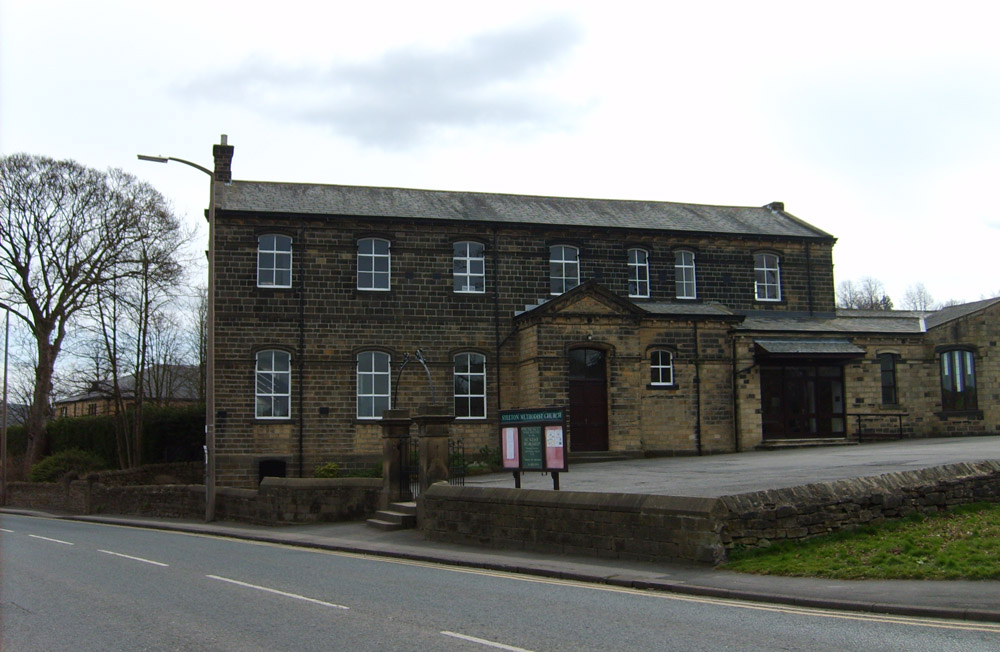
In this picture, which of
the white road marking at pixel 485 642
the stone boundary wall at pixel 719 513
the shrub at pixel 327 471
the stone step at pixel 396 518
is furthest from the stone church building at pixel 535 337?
the white road marking at pixel 485 642

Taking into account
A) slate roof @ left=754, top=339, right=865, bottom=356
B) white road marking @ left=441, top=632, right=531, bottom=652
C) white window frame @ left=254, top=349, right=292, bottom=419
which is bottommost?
white road marking @ left=441, top=632, right=531, bottom=652

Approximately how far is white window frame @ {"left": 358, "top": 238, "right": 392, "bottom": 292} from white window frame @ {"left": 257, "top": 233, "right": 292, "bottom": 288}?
7.76 ft

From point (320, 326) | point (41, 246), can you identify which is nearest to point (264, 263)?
point (320, 326)

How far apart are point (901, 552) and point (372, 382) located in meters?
21.4

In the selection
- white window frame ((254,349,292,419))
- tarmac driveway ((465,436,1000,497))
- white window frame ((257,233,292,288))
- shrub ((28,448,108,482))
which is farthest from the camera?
shrub ((28,448,108,482))

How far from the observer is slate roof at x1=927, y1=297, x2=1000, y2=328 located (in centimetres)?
3403

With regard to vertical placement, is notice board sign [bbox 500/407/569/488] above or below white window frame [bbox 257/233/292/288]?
below

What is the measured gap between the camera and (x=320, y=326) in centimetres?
3094

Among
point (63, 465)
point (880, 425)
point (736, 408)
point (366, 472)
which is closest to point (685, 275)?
point (736, 408)

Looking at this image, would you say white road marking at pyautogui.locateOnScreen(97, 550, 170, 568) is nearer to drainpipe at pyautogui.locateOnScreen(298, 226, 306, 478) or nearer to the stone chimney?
drainpipe at pyautogui.locateOnScreen(298, 226, 306, 478)

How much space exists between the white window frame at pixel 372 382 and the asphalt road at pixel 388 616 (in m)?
15.6

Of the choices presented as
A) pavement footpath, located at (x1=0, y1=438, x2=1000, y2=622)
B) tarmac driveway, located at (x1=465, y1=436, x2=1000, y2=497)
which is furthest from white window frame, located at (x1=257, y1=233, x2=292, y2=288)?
tarmac driveway, located at (x1=465, y1=436, x2=1000, y2=497)

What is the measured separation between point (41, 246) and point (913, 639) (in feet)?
126

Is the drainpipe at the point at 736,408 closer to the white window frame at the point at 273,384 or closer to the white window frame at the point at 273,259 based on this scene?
the white window frame at the point at 273,384
